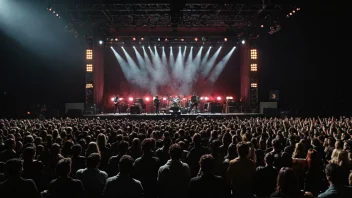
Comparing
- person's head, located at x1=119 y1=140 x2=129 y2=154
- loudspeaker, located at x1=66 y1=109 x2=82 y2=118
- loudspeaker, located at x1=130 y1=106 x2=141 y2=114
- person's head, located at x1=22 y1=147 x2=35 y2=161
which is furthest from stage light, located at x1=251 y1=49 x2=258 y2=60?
person's head, located at x1=22 y1=147 x2=35 y2=161

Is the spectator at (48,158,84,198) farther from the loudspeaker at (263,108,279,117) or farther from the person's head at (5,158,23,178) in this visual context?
the loudspeaker at (263,108,279,117)

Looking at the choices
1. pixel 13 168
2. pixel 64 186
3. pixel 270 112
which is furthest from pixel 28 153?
pixel 270 112

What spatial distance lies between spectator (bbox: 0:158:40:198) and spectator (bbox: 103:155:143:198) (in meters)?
0.86

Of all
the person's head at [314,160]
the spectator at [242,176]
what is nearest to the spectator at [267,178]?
the spectator at [242,176]

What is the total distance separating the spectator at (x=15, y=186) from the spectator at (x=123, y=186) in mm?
859

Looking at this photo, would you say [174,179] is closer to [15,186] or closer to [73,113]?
[15,186]

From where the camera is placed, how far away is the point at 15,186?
12.4 feet

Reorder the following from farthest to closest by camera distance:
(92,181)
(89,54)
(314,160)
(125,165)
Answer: (89,54) < (314,160) < (92,181) < (125,165)

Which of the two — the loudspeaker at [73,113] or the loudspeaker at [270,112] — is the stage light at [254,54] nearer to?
the loudspeaker at [270,112]

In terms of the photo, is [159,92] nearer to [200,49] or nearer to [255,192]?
[200,49]

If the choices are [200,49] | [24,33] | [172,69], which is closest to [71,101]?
[24,33]

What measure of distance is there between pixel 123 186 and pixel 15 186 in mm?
1242

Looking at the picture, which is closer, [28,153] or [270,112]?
[28,153]

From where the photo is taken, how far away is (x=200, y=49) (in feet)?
98.6
